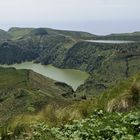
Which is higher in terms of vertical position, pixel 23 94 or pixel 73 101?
pixel 73 101

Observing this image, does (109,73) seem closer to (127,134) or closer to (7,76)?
(7,76)

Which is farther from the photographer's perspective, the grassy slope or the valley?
the grassy slope

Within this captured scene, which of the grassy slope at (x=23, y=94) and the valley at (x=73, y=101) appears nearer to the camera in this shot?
the valley at (x=73, y=101)

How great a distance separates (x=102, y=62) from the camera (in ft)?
639

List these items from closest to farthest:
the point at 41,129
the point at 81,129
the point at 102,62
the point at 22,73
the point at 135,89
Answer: the point at 81,129 < the point at 41,129 < the point at 135,89 < the point at 22,73 < the point at 102,62

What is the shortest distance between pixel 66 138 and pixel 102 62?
597ft

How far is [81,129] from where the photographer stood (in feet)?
45.9

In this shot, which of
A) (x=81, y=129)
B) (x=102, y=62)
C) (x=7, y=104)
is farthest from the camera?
(x=102, y=62)

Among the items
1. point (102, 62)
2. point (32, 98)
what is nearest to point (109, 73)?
point (102, 62)

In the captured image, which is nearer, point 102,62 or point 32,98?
point 32,98

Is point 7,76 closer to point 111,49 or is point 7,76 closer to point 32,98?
point 32,98

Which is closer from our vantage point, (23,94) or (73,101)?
(73,101)

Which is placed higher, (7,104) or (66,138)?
(66,138)

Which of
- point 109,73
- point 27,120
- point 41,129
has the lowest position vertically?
point 109,73
